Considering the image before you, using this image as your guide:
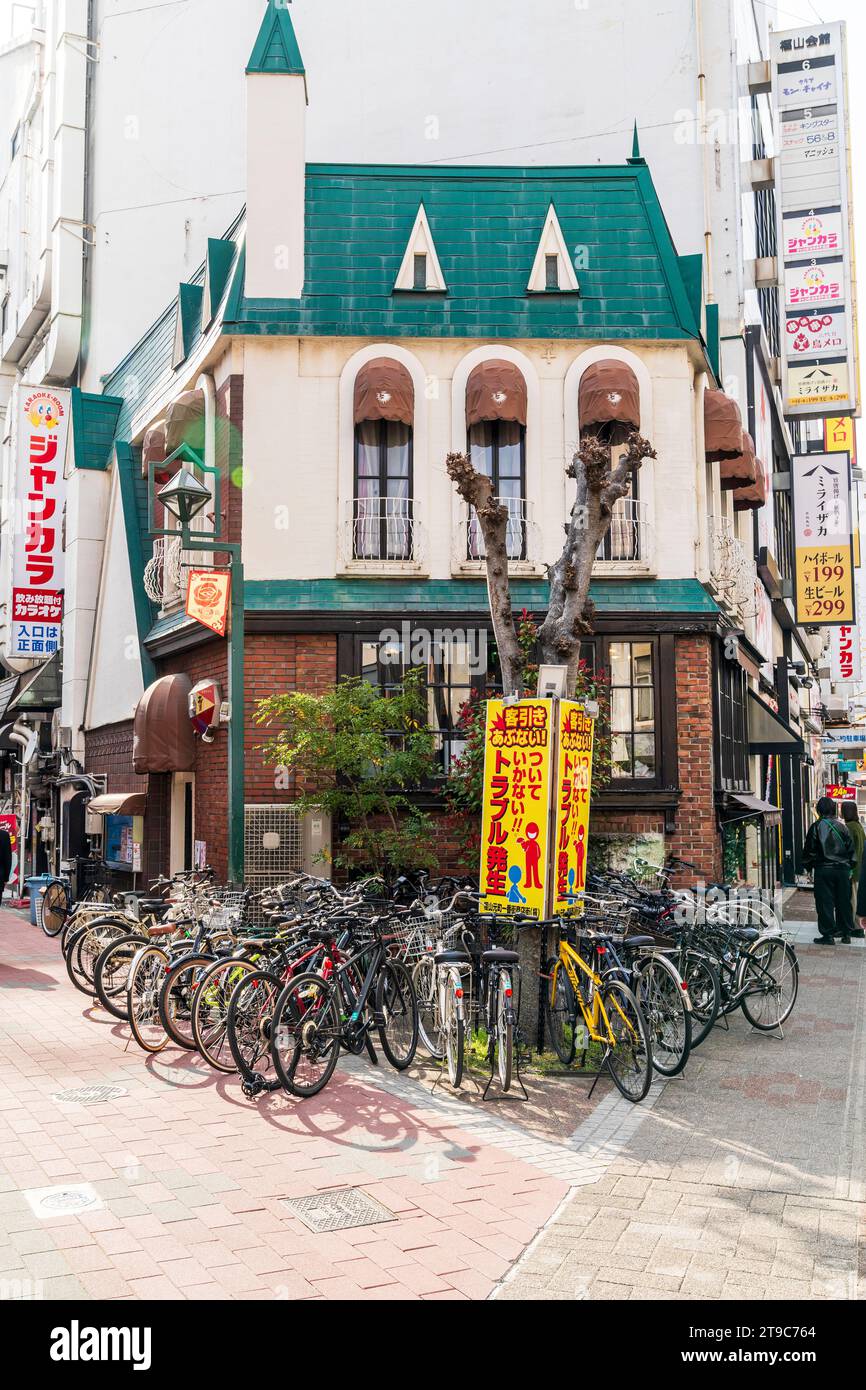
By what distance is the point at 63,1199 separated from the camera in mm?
6004

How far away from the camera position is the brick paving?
199 inches

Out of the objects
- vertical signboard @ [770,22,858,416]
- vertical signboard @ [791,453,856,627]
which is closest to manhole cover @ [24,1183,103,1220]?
vertical signboard @ [770,22,858,416]

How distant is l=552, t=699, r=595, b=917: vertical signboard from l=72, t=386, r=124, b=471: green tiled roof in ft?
49.9

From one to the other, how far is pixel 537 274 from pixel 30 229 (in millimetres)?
23647

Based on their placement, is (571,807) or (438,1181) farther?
(571,807)

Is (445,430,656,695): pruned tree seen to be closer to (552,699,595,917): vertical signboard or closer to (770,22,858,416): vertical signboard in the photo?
(552,699,595,917): vertical signboard

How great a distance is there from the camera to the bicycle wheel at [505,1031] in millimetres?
8070

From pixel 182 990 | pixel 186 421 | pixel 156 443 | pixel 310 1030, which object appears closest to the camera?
pixel 310 1030

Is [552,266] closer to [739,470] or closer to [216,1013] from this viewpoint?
[739,470]

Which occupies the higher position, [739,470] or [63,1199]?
[739,470]

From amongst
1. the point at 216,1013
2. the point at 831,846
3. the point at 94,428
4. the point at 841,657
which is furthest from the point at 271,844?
the point at 841,657

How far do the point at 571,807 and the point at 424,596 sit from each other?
5.25 m

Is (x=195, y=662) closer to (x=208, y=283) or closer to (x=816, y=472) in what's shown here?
(x=208, y=283)

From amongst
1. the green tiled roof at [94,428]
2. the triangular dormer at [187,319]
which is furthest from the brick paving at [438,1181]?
the green tiled roof at [94,428]
